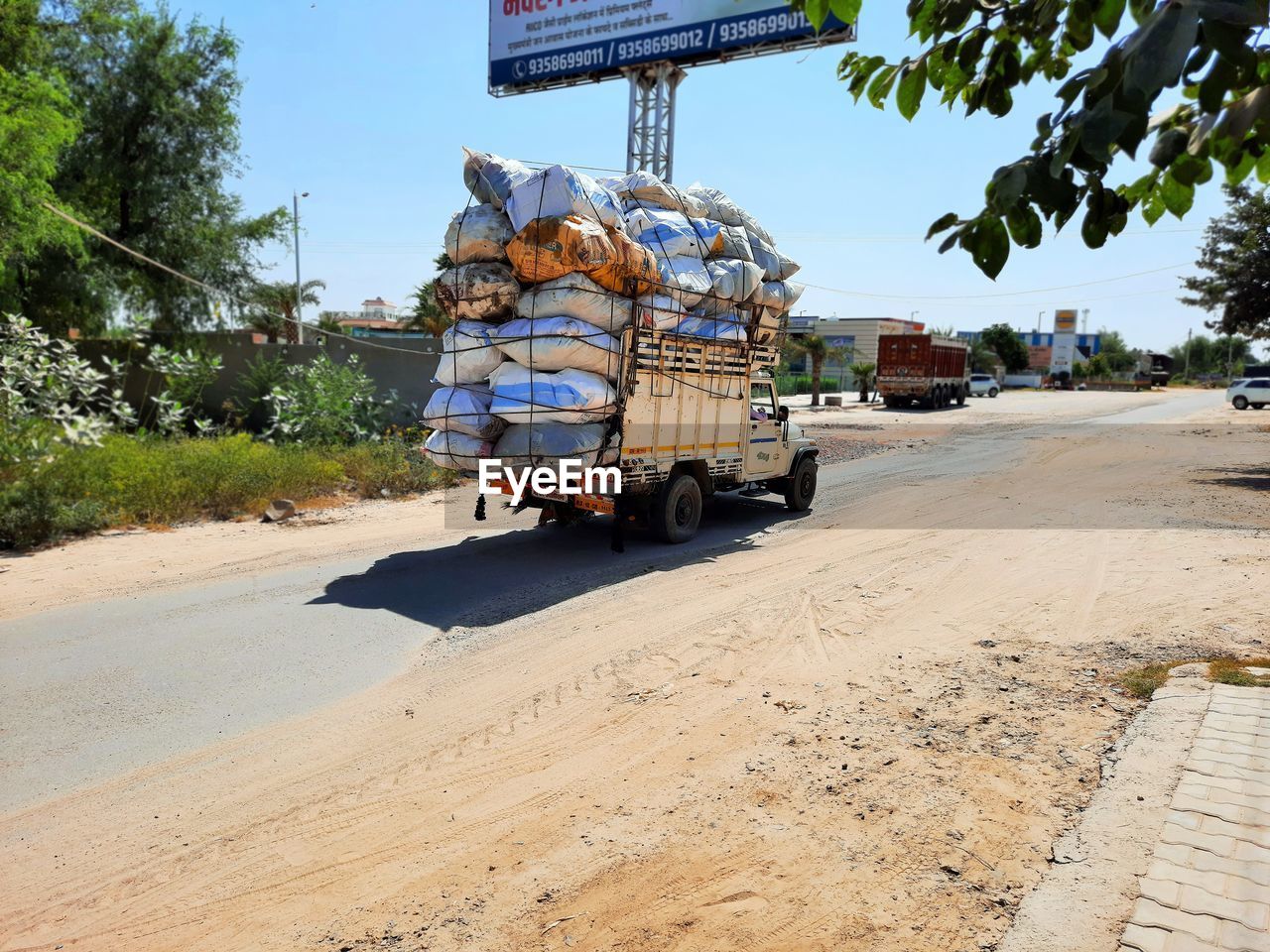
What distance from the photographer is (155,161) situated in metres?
19.8

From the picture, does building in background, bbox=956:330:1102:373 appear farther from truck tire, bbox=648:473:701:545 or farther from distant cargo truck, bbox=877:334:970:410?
truck tire, bbox=648:473:701:545

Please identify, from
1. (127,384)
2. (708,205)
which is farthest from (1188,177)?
(127,384)

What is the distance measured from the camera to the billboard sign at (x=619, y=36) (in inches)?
816

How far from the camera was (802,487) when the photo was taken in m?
12.4

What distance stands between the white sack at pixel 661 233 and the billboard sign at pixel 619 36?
1208 centimetres

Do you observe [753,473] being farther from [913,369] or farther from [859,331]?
[859,331]

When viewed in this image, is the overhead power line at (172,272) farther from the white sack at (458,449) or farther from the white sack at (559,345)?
the white sack at (559,345)

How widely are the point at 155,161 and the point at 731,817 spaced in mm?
21626

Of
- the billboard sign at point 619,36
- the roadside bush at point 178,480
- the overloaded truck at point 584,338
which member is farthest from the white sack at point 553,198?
the billboard sign at point 619,36

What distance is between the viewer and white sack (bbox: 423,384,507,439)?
857 centimetres

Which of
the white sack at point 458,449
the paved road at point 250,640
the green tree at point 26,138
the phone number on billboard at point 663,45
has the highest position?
the phone number on billboard at point 663,45

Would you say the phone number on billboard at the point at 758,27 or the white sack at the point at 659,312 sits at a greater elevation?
the phone number on billboard at the point at 758,27

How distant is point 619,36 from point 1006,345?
207ft

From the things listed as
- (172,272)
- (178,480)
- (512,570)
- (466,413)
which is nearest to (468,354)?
(466,413)
